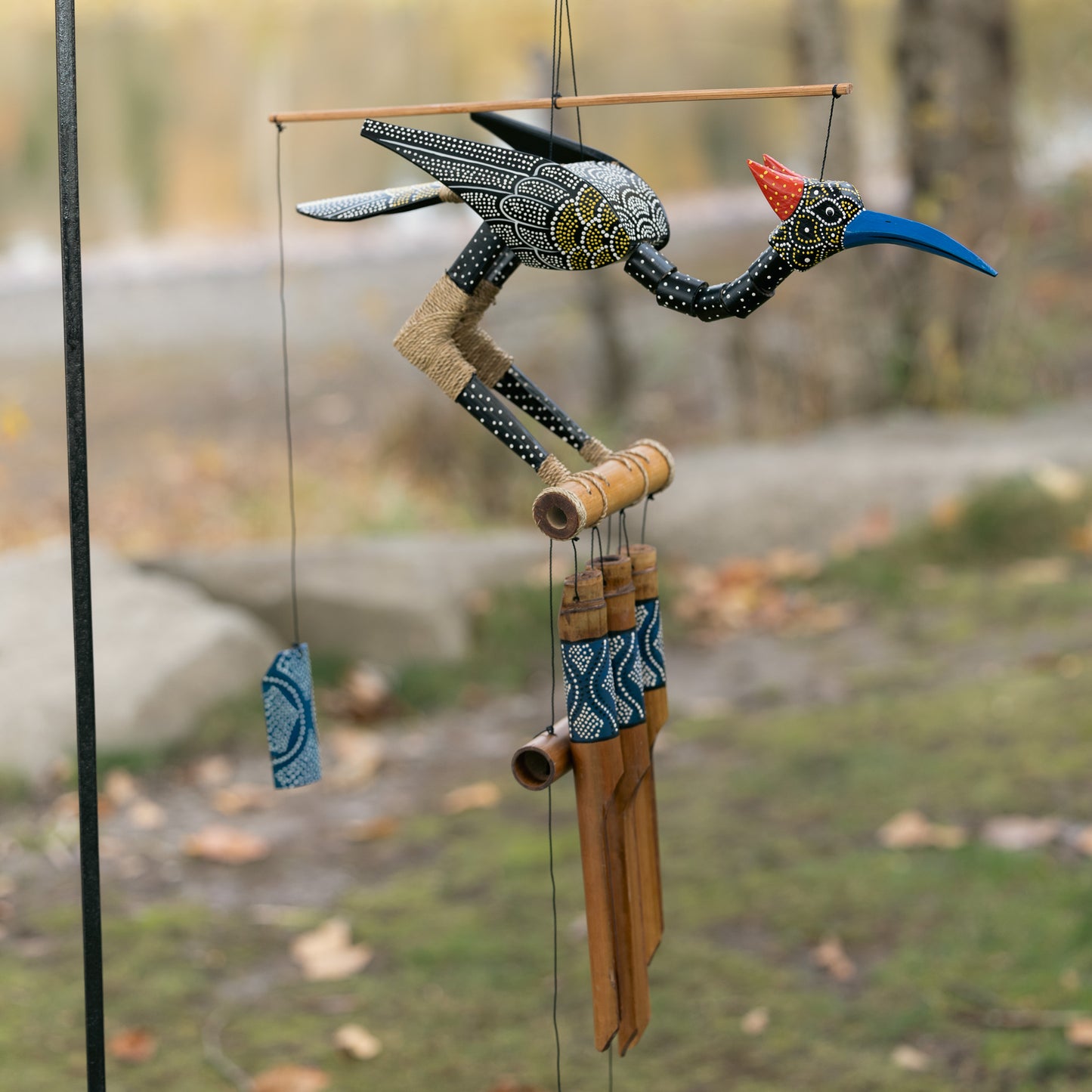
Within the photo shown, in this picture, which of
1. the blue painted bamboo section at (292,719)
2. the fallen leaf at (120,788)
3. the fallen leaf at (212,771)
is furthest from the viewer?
the fallen leaf at (212,771)

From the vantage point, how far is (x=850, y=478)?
563cm

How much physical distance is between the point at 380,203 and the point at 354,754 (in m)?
2.74

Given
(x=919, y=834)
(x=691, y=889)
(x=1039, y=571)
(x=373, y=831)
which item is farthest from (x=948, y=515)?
(x=373, y=831)

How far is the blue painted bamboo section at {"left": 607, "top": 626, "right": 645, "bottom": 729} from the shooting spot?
1.68 metres

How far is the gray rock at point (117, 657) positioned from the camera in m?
4.02

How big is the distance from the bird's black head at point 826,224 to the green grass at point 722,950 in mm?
1704

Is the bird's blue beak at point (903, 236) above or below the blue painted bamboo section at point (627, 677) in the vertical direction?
above

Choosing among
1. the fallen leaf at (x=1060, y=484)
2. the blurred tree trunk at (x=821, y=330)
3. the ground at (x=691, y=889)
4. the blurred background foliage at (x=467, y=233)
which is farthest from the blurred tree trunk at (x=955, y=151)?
the ground at (x=691, y=889)

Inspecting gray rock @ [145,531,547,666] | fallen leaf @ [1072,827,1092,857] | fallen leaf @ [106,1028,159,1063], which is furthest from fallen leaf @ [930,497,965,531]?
fallen leaf @ [106,1028,159,1063]

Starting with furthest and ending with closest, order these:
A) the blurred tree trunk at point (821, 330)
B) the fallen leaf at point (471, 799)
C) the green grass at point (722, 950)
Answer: the blurred tree trunk at point (821, 330) → the fallen leaf at point (471, 799) → the green grass at point (722, 950)

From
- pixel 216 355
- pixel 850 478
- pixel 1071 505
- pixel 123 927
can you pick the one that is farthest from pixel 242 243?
pixel 123 927

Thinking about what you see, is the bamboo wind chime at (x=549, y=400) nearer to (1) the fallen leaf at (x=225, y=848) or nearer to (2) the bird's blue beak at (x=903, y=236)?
(2) the bird's blue beak at (x=903, y=236)

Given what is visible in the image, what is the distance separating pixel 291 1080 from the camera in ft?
8.54

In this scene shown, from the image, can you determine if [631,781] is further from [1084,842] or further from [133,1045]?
[1084,842]
